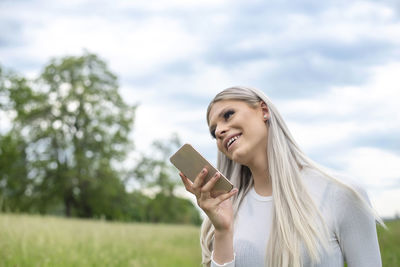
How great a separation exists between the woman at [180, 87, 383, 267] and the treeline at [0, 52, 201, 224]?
76.6 ft

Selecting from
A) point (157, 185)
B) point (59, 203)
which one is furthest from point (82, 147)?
point (157, 185)

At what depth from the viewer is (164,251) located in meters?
8.31

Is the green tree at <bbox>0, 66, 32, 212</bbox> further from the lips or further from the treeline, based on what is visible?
the lips

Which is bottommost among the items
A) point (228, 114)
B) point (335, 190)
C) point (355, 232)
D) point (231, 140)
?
point (355, 232)

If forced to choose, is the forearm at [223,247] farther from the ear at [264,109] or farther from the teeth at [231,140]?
the ear at [264,109]

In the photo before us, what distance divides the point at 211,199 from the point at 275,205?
0.45 metres

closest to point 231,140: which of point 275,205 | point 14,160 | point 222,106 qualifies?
point 222,106

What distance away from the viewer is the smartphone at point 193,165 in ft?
7.92

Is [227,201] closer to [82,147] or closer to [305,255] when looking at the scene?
[305,255]

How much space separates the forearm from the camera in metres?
2.49

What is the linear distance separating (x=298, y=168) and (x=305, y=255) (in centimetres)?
56

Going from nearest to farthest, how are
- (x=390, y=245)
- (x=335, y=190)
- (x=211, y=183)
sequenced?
(x=211, y=183) < (x=335, y=190) < (x=390, y=245)

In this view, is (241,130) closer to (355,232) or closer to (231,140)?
(231,140)

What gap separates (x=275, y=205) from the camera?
8.46 ft
